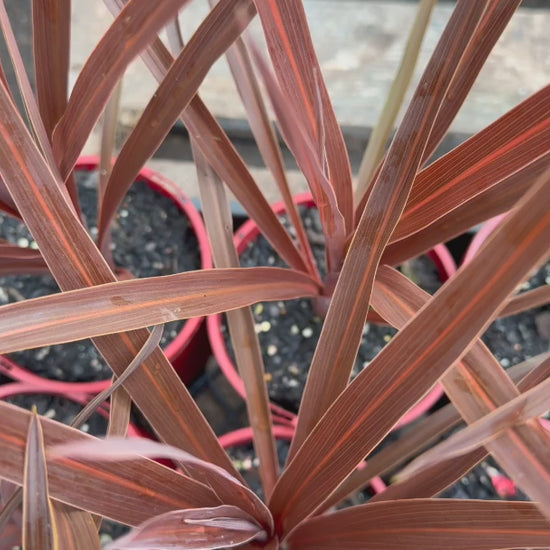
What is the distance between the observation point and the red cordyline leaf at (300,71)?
0.40m

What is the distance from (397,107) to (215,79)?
82cm

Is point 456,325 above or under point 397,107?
under

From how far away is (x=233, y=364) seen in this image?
31.0 inches

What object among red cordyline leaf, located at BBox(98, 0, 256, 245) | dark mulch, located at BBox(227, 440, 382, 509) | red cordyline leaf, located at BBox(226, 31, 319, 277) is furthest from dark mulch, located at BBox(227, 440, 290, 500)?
red cordyline leaf, located at BBox(98, 0, 256, 245)

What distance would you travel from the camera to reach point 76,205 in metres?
0.61

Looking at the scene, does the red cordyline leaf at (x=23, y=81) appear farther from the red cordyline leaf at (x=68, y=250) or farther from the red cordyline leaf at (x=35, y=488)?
the red cordyline leaf at (x=35, y=488)

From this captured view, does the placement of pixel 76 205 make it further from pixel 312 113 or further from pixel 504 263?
pixel 504 263

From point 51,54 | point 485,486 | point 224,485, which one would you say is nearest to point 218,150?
point 51,54

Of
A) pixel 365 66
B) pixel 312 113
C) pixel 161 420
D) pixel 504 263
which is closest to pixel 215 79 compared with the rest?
pixel 365 66

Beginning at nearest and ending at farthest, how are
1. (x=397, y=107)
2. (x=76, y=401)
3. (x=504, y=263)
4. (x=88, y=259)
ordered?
(x=504, y=263) → (x=88, y=259) → (x=397, y=107) → (x=76, y=401)

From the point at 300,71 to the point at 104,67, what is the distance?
0.16 meters

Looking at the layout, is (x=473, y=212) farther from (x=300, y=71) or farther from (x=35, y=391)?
(x=35, y=391)

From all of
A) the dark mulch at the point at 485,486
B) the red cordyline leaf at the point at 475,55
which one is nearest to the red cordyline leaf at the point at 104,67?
the red cordyline leaf at the point at 475,55

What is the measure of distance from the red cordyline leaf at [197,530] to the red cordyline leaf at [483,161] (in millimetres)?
283
